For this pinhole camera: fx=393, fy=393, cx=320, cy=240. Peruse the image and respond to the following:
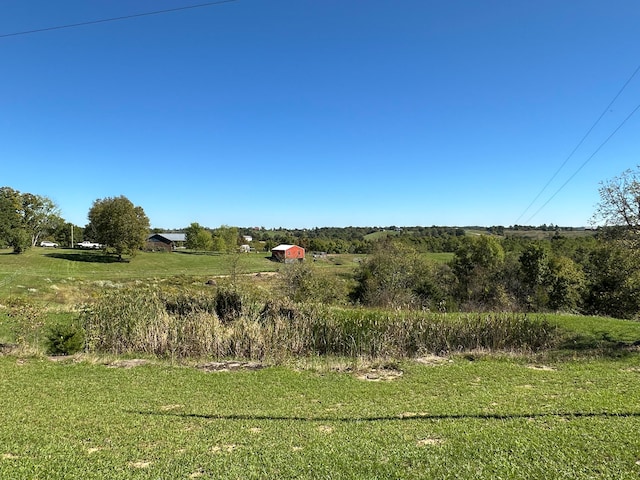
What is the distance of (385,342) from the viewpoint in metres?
13.2

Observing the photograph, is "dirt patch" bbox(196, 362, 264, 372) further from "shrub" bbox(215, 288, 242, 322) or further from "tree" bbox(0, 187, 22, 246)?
"tree" bbox(0, 187, 22, 246)

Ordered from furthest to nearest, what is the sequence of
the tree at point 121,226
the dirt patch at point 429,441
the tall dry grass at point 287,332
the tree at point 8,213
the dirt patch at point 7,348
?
the tree at point 121,226, the tree at point 8,213, the tall dry grass at point 287,332, the dirt patch at point 7,348, the dirt patch at point 429,441

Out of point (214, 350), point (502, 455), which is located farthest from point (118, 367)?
A: point (502, 455)

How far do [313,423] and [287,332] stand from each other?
291 inches

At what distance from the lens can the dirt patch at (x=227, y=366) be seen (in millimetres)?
10203

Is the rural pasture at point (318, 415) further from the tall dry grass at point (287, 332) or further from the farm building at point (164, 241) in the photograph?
the farm building at point (164, 241)

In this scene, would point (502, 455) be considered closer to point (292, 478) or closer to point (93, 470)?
point (292, 478)

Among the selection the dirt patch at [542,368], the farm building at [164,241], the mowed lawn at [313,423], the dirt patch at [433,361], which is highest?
the farm building at [164,241]

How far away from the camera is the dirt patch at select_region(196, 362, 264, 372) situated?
1020cm

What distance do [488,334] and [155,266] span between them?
49608 millimetres

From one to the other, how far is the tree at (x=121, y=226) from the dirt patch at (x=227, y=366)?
47.7m

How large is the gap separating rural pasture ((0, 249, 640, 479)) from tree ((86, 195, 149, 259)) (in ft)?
142

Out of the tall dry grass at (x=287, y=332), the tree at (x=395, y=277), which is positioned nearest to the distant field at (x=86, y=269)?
the tree at (x=395, y=277)

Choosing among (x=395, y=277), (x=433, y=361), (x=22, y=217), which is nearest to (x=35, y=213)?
(x=22, y=217)
